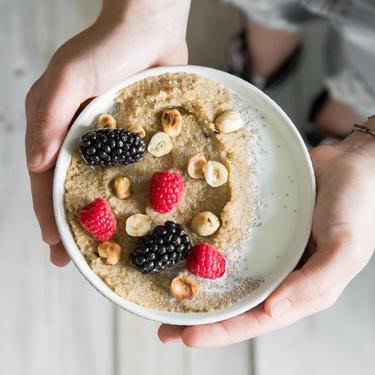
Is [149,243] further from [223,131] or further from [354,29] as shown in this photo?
[354,29]

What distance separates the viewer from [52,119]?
33.2 inches

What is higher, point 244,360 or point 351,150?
point 351,150

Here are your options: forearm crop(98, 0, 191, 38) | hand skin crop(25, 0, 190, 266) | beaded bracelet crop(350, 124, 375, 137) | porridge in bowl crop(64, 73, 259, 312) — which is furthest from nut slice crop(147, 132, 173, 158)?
beaded bracelet crop(350, 124, 375, 137)

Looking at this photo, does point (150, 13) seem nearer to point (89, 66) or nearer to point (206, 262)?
point (89, 66)

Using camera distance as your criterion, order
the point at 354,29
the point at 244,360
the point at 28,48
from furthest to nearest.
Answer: the point at 28,48 < the point at 244,360 < the point at 354,29

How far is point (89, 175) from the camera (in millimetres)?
825

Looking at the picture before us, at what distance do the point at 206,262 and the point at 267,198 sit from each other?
0.48 feet

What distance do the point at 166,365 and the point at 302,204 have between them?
610 millimetres

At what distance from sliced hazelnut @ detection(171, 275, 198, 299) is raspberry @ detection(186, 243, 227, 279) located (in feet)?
0.05

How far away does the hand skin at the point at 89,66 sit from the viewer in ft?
2.80

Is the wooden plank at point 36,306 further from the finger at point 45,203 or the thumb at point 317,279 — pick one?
the thumb at point 317,279

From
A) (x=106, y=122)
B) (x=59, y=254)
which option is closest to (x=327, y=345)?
(x=59, y=254)

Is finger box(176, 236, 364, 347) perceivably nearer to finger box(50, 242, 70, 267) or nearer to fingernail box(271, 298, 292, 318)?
fingernail box(271, 298, 292, 318)

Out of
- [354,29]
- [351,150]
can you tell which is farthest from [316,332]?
[354,29]
